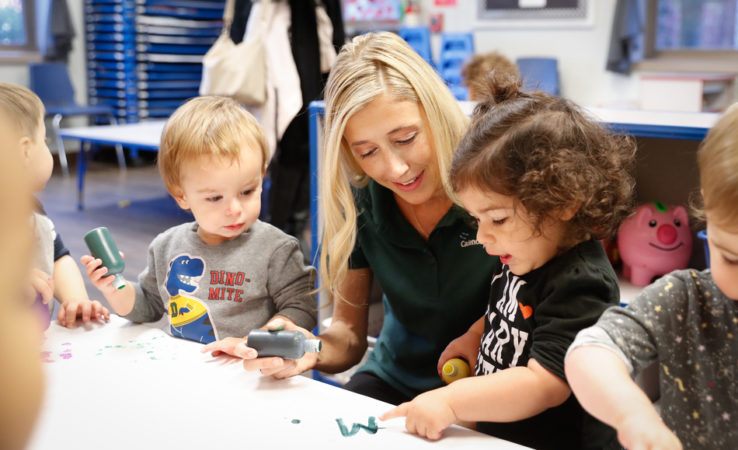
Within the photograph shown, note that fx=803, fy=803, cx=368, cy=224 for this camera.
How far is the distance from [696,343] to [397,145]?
1.90 ft

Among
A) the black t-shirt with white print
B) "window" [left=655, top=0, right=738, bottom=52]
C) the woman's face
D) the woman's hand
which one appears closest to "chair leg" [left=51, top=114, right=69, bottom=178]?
"window" [left=655, top=0, right=738, bottom=52]

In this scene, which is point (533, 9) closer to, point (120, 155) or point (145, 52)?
point (145, 52)

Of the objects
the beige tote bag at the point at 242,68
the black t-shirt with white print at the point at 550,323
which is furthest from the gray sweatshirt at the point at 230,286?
the beige tote bag at the point at 242,68

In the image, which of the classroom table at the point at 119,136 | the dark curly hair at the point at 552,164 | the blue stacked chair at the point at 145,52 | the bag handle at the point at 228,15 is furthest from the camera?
the blue stacked chair at the point at 145,52

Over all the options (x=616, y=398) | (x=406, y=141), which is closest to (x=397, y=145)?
(x=406, y=141)

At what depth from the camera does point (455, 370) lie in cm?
122

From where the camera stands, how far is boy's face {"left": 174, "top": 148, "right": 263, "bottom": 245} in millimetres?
1340

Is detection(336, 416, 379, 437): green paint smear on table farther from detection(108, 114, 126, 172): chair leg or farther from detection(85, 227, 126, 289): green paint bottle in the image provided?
detection(108, 114, 126, 172): chair leg

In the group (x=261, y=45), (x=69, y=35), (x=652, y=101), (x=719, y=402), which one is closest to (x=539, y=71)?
(x=652, y=101)

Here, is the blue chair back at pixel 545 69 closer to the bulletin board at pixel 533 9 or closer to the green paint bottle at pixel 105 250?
the bulletin board at pixel 533 9

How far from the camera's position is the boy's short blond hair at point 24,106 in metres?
1.31

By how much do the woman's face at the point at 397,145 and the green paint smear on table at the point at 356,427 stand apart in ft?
1.57

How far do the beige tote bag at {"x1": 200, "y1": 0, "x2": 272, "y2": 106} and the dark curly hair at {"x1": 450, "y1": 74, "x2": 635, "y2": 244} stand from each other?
7.55 ft

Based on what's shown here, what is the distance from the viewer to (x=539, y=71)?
19.8ft
